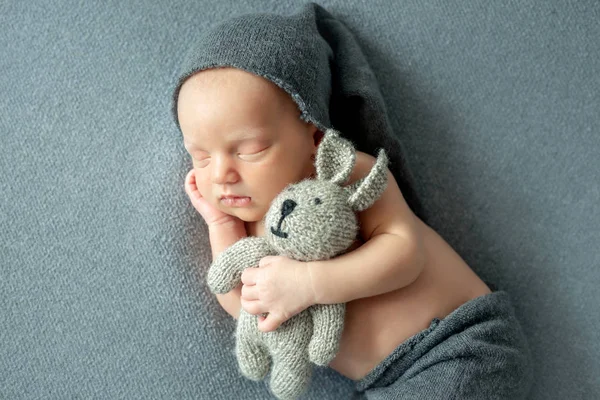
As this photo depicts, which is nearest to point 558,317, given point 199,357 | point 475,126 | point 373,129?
point 475,126

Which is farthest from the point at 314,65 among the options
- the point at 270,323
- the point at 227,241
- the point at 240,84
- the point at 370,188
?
the point at 270,323

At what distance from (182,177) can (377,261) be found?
1.65 ft

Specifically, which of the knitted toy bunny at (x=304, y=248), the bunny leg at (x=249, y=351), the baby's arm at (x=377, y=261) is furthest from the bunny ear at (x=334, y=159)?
the bunny leg at (x=249, y=351)

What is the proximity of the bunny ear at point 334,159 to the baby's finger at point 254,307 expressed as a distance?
0.27m

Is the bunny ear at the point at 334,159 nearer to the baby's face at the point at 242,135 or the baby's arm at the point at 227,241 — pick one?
the baby's face at the point at 242,135

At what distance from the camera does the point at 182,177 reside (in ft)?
4.50

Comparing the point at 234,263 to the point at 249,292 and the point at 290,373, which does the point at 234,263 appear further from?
the point at 290,373

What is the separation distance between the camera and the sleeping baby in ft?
3.72

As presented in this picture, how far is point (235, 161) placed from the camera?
1.16m

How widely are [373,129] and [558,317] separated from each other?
64 cm

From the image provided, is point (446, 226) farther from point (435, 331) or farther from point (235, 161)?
point (235, 161)

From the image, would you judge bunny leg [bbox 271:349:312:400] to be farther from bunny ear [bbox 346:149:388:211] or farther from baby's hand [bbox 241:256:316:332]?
bunny ear [bbox 346:149:388:211]

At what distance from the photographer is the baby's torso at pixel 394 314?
1.25 meters

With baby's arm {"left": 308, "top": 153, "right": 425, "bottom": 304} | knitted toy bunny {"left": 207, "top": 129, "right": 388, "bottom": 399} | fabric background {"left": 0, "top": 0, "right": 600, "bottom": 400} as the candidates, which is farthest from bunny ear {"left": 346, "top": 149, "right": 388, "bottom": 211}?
fabric background {"left": 0, "top": 0, "right": 600, "bottom": 400}
